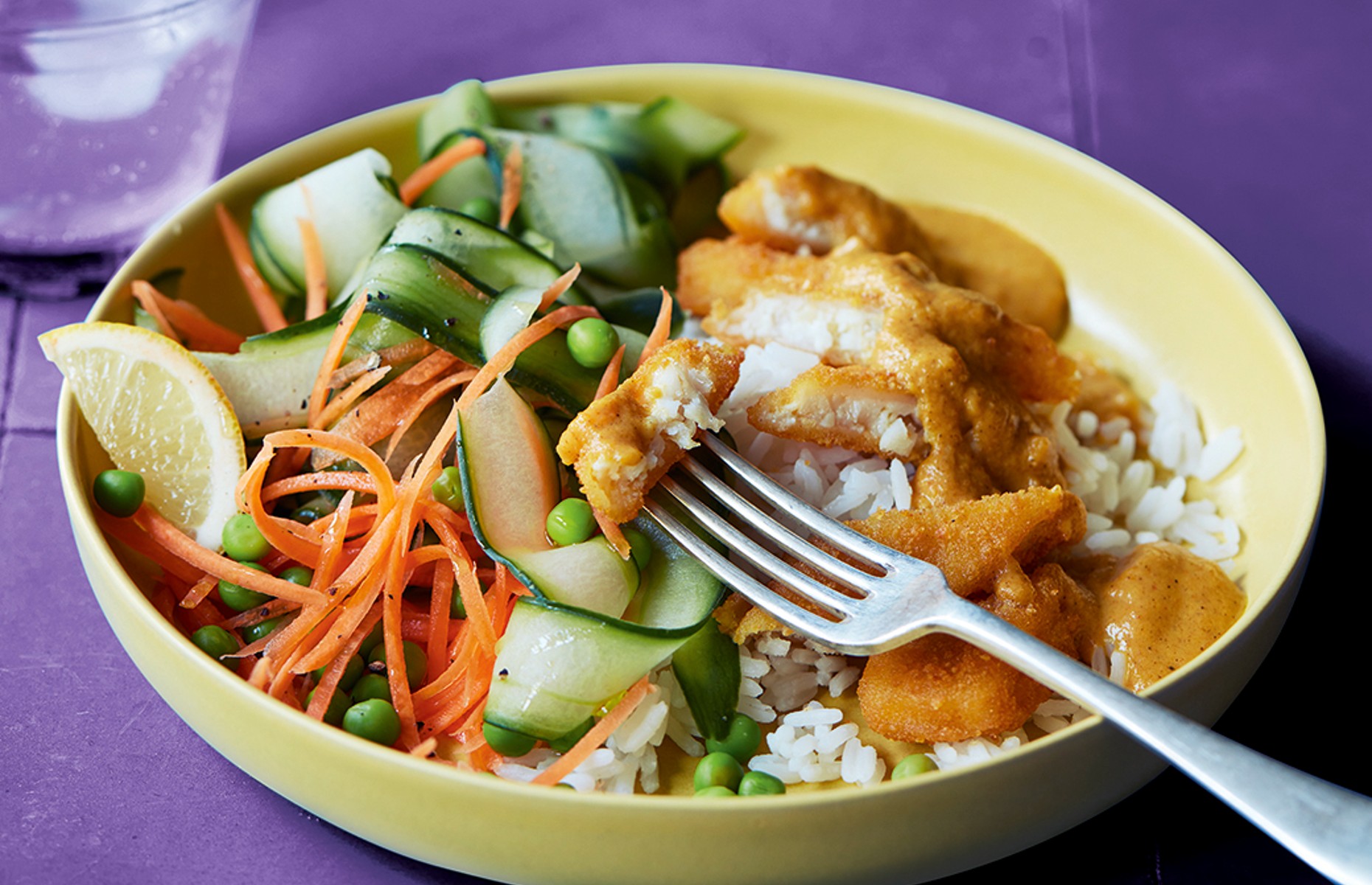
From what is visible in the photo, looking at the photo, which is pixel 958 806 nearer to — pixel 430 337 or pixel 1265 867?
pixel 1265 867

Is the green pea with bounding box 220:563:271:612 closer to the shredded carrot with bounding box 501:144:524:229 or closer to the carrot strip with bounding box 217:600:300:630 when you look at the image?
the carrot strip with bounding box 217:600:300:630

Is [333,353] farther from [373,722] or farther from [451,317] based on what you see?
[373,722]

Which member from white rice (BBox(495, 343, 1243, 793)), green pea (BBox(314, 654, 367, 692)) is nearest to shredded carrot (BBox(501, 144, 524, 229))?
white rice (BBox(495, 343, 1243, 793))

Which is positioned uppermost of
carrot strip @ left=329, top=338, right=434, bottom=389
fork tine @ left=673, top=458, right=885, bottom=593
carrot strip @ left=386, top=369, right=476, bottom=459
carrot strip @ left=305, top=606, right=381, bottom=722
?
carrot strip @ left=329, top=338, right=434, bottom=389

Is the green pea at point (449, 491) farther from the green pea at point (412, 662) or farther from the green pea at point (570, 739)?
the green pea at point (570, 739)

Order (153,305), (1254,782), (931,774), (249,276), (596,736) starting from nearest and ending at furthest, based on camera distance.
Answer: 1. (1254,782)
2. (931,774)
3. (596,736)
4. (153,305)
5. (249,276)

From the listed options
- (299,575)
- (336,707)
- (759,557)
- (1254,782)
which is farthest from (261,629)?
(1254,782)

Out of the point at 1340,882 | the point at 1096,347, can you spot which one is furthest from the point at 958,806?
the point at 1096,347
